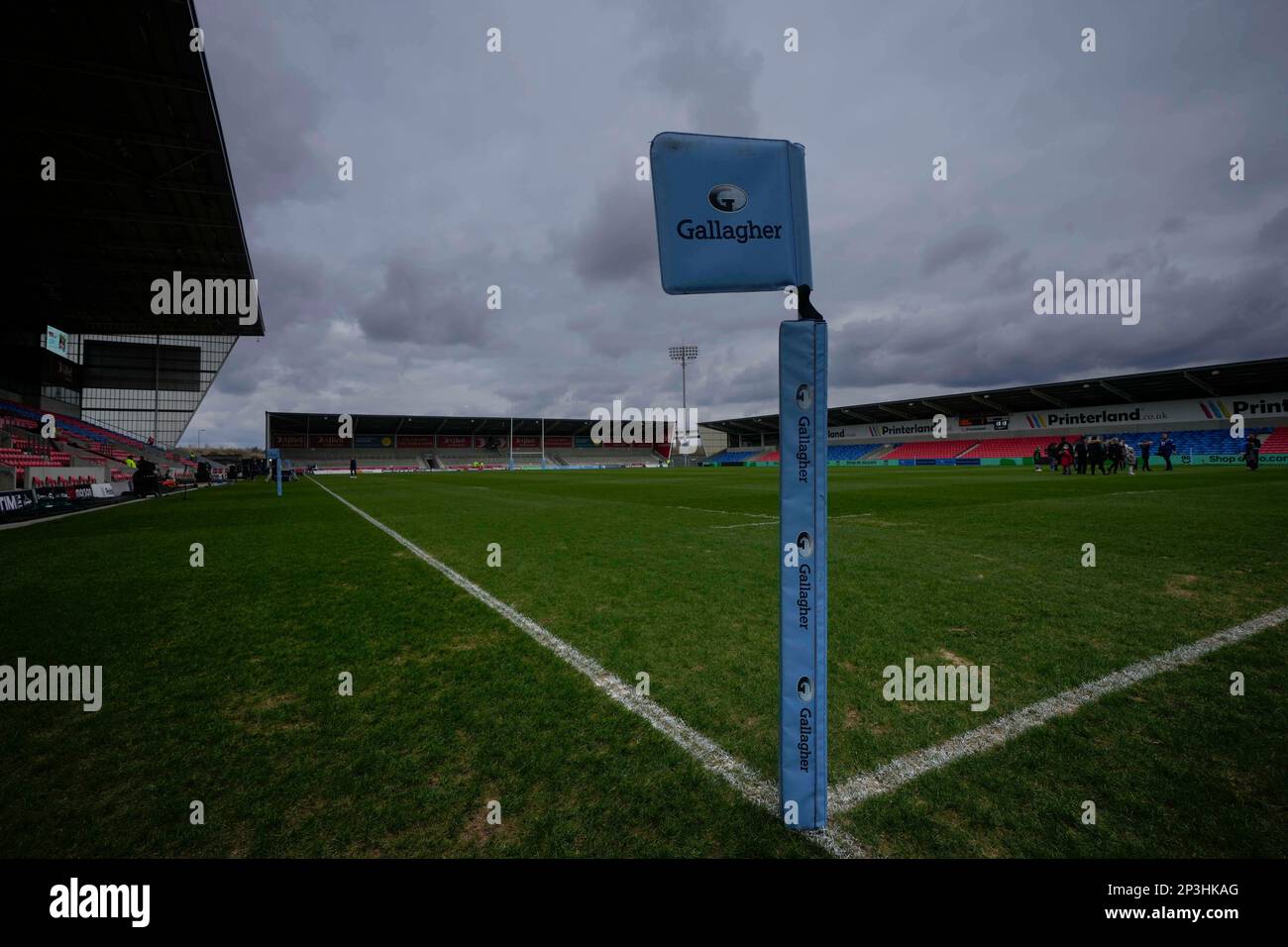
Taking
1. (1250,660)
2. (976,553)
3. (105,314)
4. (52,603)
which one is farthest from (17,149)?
(1250,660)

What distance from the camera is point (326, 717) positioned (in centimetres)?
283

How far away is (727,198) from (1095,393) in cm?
6460

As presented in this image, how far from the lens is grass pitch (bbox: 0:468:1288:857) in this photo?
1.93 m

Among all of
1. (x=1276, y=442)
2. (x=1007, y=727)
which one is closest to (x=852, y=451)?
(x=1276, y=442)

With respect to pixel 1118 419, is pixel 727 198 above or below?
below

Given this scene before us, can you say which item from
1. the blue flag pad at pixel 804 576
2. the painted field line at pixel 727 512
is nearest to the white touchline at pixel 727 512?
the painted field line at pixel 727 512

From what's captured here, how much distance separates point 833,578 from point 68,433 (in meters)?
40.1

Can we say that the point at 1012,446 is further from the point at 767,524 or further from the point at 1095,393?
→ the point at 767,524

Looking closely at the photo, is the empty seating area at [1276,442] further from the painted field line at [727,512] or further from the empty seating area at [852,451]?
the painted field line at [727,512]

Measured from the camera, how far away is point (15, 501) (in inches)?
495

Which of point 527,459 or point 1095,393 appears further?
point 527,459

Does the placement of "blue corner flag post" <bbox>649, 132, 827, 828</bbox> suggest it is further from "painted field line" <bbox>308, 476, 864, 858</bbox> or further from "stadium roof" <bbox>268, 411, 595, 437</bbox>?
"stadium roof" <bbox>268, 411, 595, 437</bbox>

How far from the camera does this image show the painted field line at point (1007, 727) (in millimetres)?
2186
